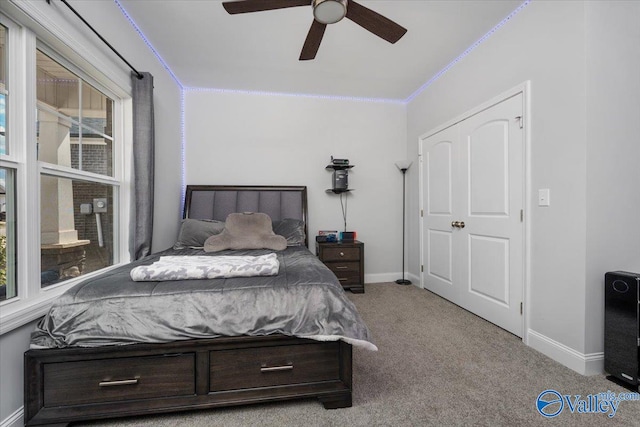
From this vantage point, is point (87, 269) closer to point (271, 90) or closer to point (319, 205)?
point (319, 205)

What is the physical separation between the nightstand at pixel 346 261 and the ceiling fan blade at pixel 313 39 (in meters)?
2.04

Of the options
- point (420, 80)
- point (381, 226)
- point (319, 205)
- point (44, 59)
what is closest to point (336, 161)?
point (319, 205)

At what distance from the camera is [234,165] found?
3.53 metres

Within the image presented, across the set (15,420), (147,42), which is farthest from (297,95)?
(15,420)

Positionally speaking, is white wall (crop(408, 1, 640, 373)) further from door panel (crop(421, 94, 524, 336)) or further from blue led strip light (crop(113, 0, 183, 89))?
blue led strip light (crop(113, 0, 183, 89))

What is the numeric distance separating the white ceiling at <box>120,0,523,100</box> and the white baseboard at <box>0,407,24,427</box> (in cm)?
267

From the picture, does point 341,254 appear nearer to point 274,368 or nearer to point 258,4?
point 274,368

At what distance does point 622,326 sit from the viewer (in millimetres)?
1555

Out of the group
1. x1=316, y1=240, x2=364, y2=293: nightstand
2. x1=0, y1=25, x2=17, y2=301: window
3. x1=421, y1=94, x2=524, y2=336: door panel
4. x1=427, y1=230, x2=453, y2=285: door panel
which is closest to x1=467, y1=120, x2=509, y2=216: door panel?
x1=421, y1=94, x2=524, y2=336: door panel

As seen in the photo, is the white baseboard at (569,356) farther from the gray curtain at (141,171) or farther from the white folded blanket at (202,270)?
the gray curtain at (141,171)

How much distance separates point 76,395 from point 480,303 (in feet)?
9.66

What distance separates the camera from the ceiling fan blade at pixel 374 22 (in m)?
1.59

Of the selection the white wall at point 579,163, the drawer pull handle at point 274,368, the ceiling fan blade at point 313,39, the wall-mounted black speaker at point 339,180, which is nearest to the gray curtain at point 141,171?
the ceiling fan blade at point 313,39

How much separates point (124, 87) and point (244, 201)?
1628mm
